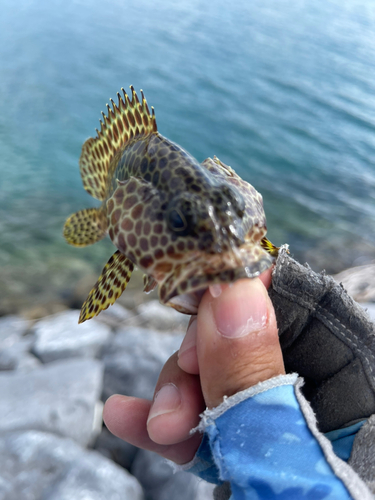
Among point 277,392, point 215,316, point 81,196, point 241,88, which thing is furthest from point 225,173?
point 241,88

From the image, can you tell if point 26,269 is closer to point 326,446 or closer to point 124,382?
point 124,382

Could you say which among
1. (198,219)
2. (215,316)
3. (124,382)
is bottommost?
(124,382)

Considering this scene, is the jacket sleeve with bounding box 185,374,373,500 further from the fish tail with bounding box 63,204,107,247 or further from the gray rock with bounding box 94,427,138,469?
the gray rock with bounding box 94,427,138,469

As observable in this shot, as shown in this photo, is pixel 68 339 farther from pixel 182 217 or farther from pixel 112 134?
pixel 182 217

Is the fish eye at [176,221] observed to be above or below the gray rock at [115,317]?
above

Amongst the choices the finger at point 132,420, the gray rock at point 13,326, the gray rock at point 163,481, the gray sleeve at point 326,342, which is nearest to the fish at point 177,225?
the gray sleeve at point 326,342

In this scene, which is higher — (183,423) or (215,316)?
(215,316)

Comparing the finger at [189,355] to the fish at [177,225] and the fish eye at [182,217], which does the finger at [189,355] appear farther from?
the fish eye at [182,217]
